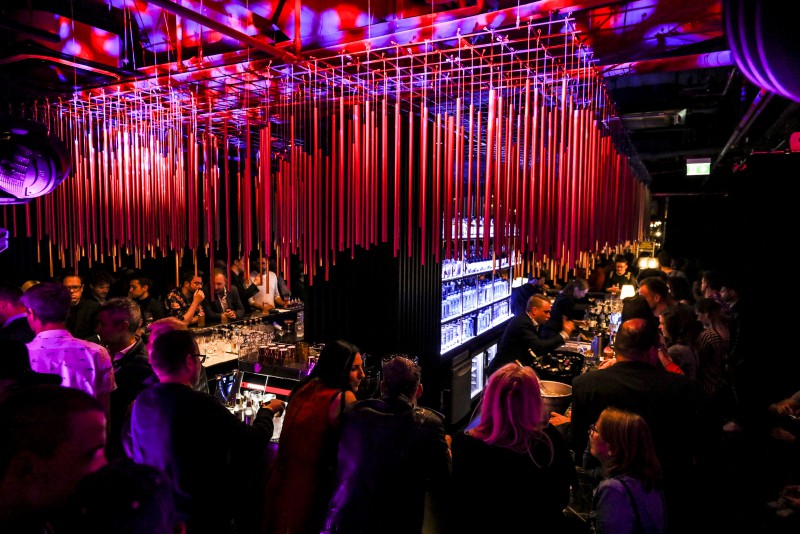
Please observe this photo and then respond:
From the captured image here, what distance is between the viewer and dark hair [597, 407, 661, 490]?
224 centimetres

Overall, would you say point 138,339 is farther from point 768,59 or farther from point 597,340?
point 597,340

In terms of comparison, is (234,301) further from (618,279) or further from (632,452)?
(618,279)

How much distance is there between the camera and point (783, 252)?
19.1 ft

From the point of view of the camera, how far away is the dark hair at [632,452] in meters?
2.24

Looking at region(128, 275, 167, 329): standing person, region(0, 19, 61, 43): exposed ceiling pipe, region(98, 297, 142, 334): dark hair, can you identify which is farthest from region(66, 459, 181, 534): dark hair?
region(128, 275, 167, 329): standing person

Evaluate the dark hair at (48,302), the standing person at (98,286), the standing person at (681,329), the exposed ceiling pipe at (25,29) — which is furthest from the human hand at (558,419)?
the standing person at (98,286)

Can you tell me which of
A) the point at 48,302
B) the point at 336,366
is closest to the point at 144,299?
the point at 48,302

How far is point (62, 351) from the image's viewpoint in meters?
3.09

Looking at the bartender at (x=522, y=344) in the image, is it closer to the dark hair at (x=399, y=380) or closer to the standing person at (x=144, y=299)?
the dark hair at (x=399, y=380)

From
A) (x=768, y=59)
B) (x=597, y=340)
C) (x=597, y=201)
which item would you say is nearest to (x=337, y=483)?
(x=597, y=201)

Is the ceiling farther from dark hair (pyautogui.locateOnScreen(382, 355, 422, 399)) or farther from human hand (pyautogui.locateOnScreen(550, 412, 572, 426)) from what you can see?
human hand (pyautogui.locateOnScreen(550, 412, 572, 426))

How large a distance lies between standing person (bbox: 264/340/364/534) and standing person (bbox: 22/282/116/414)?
1.21 meters

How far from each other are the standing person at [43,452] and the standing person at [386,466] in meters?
1.21

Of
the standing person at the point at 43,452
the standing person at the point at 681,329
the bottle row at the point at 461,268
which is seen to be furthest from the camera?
the bottle row at the point at 461,268
